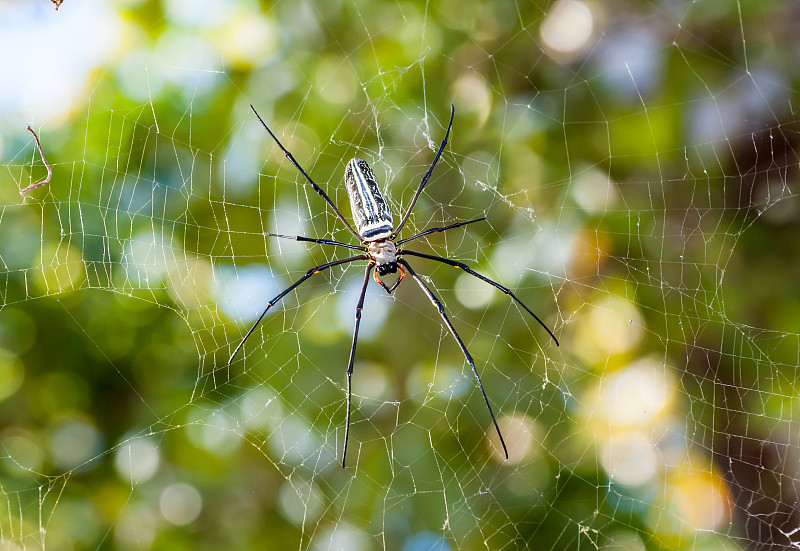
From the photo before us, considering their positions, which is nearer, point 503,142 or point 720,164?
point 720,164

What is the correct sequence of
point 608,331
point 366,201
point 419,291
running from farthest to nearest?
point 608,331 → point 419,291 → point 366,201

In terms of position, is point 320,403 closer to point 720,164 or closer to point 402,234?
point 402,234

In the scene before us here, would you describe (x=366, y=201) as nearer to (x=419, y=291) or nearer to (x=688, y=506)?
(x=419, y=291)

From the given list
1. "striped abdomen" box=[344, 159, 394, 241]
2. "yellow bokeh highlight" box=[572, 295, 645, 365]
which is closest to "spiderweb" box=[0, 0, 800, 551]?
"yellow bokeh highlight" box=[572, 295, 645, 365]

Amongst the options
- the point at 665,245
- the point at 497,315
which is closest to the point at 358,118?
the point at 497,315

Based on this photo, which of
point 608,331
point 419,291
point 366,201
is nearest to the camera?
point 366,201

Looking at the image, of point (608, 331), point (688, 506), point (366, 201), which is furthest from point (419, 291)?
point (688, 506)
